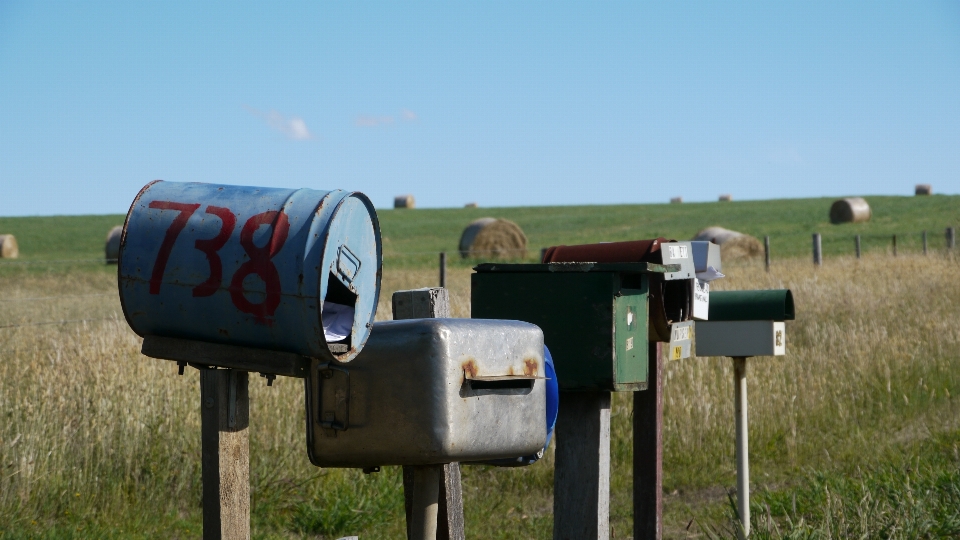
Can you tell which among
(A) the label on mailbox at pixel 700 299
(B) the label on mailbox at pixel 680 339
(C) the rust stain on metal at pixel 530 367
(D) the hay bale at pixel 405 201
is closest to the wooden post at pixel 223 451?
(C) the rust stain on metal at pixel 530 367

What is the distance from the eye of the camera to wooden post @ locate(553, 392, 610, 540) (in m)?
3.15

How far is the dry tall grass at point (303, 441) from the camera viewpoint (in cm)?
444

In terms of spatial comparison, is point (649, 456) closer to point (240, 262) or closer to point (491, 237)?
point (240, 262)

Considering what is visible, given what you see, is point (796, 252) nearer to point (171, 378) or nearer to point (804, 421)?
point (804, 421)

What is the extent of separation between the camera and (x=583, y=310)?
10.3 feet

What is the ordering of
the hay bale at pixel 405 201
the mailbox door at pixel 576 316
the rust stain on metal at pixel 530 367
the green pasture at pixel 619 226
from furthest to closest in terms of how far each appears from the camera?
the hay bale at pixel 405 201 < the green pasture at pixel 619 226 < the mailbox door at pixel 576 316 < the rust stain on metal at pixel 530 367

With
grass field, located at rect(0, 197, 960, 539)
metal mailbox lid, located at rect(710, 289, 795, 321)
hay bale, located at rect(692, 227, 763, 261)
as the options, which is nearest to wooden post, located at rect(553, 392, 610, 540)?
grass field, located at rect(0, 197, 960, 539)

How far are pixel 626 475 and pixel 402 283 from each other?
40.0 ft

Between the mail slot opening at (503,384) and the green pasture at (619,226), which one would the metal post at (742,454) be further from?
the green pasture at (619,226)

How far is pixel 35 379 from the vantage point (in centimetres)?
518

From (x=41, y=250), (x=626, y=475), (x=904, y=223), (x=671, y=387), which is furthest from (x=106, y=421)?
(x=904, y=223)

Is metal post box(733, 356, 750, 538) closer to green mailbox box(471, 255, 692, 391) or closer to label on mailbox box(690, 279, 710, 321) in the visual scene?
label on mailbox box(690, 279, 710, 321)

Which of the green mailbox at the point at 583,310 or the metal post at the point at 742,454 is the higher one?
the green mailbox at the point at 583,310

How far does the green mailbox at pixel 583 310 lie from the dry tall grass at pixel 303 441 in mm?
1698
